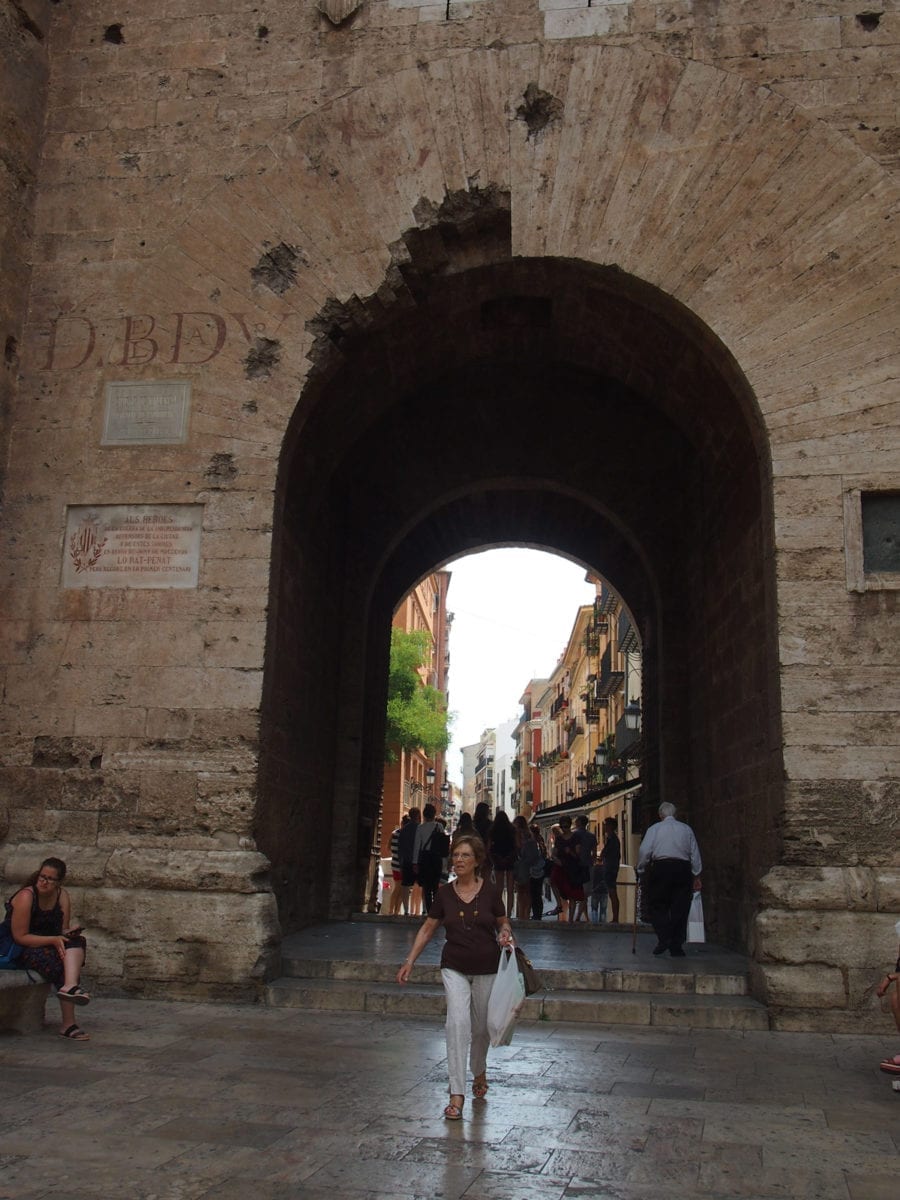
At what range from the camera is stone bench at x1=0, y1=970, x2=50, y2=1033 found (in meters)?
5.17

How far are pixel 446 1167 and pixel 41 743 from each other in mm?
4583

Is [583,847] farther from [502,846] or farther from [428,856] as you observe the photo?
[428,856]

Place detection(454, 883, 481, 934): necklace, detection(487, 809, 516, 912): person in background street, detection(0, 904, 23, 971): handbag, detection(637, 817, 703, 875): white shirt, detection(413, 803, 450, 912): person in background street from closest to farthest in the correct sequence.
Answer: detection(454, 883, 481, 934): necklace → detection(0, 904, 23, 971): handbag → detection(637, 817, 703, 875): white shirt → detection(413, 803, 450, 912): person in background street → detection(487, 809, 516, 912): person in background street

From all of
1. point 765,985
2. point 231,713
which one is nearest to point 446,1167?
point 765,985

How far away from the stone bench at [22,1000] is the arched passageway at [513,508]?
1.85 metres

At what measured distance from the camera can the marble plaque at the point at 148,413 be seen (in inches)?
289

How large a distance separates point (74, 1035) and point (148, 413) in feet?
13.2

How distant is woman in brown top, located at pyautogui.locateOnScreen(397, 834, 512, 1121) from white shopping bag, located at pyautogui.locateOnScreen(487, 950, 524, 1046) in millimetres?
64

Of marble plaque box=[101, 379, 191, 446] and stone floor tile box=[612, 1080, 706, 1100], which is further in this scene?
marble plaque box=[101, 379, 191, 446]

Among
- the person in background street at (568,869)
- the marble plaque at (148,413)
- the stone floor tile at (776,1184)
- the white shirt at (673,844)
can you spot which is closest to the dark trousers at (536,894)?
the person in background street at (568,869)

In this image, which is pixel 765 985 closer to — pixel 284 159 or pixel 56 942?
pixel 56 942

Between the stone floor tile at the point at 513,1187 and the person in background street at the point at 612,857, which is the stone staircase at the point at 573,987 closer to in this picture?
the stone floor tile at the point at 513,1187

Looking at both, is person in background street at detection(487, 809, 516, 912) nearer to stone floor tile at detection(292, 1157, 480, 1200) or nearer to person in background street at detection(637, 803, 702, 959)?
person in background street at detection(637, 803, 702, 959)

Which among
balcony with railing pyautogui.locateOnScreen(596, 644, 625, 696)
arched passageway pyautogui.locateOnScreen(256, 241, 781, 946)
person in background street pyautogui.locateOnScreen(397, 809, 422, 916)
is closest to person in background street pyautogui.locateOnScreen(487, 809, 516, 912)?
person in background street pyautogui.locateOnScreen(397, 809, 422, 916)
